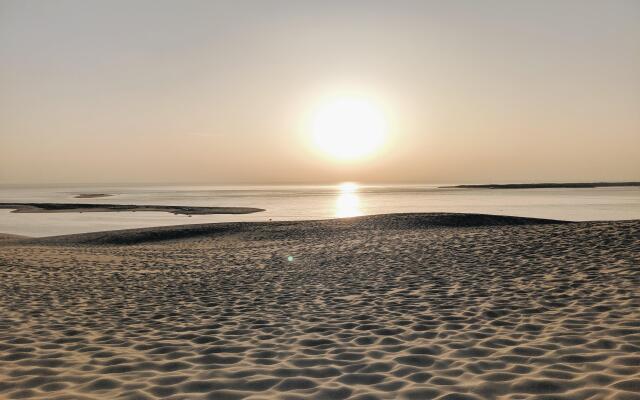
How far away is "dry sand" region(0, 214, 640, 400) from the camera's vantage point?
586cm

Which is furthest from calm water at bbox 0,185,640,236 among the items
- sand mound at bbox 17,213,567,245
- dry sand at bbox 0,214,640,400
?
dry sand at bbox 0,214,640,400

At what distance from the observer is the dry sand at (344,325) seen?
5.86 m

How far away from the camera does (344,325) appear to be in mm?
8625

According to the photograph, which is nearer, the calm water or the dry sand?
the dry sand

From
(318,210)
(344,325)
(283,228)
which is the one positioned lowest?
(318,210)

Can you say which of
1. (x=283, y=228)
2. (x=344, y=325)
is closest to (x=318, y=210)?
(x=283, y=228)

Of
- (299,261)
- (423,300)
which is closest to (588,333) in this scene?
(423,300)

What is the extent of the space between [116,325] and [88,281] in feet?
20.1

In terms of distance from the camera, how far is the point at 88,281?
14.5 m

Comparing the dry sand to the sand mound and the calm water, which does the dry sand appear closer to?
the sand mound

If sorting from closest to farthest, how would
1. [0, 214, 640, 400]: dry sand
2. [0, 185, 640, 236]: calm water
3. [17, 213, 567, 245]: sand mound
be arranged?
1. [0, 214, 640, 400]: dry sand
2. [17, 213, 567, 245]: sand mound
3. [0, 185, 640, 236]: calm water

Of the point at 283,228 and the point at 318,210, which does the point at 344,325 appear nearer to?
the point at 283,228

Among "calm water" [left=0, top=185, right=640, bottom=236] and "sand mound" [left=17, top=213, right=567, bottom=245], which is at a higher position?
"sand mound" [left=17, top=213, right=567, bottom=245]

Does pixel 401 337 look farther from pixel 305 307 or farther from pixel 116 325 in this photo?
pixel 116 325
